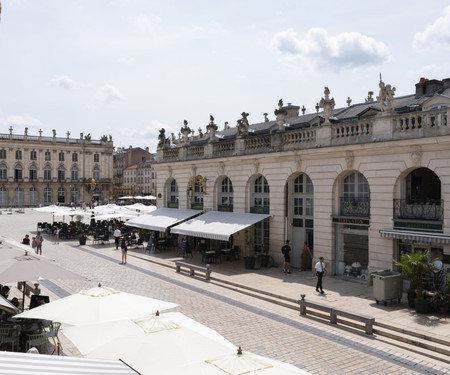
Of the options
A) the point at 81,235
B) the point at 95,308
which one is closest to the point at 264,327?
the point at 95,308

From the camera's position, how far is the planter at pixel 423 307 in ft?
43.2

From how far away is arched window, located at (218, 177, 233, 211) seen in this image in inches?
1002

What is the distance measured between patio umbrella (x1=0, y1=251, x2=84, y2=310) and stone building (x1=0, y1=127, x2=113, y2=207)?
78.4 meters

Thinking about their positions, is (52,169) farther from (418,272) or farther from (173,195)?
(418,272)

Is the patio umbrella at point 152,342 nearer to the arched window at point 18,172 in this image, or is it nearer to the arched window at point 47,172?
the arched window at point 18,172

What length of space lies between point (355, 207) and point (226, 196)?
9415 millimetres

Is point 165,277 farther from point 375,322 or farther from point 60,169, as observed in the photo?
point 60,169

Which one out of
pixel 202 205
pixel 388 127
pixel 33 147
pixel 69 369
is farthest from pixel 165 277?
pixel 33 147

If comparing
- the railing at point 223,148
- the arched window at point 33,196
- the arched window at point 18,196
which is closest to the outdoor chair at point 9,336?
the railing at point 223,148

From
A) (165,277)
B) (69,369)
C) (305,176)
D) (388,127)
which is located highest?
(388,127)

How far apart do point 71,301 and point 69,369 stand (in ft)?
15.6

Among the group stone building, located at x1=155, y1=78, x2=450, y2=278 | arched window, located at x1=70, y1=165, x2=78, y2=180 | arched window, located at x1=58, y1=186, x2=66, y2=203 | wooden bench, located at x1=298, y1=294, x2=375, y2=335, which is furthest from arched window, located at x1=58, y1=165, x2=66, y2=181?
wooden bench, located at x1=298, y1=294, x2=375, y2=335

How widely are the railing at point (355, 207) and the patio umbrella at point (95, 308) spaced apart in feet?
38.3

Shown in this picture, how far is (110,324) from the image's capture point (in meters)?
7.88
